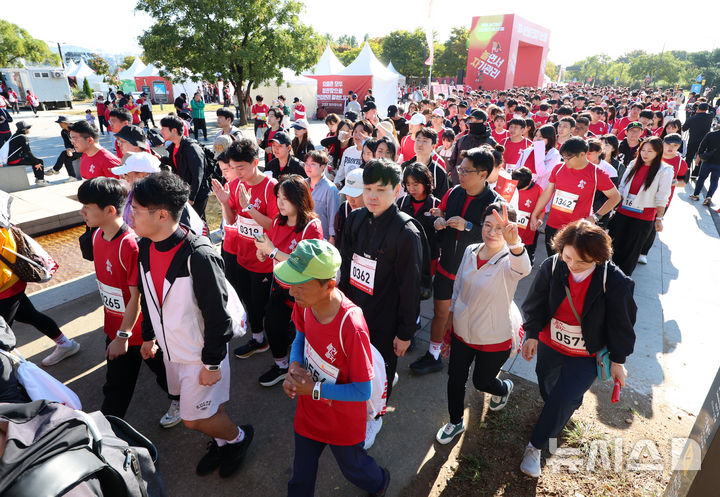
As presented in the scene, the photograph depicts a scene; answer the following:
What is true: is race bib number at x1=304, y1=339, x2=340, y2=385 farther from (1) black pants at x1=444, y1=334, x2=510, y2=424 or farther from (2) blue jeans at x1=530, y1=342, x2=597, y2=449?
(2) blue jeans at x1=530, y1=342, x2=597, y2=449

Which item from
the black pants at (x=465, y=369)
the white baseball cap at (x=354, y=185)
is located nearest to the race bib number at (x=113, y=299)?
the white baseball cap at (x=354, y=185)

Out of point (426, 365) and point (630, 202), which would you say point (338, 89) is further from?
point (426, 365)

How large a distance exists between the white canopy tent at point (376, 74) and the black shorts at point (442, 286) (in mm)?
22248

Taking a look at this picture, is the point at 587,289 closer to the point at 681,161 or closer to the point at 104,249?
the point at 104,249

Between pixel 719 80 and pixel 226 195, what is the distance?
68.0 meters

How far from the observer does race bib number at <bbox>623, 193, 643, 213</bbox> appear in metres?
5.28

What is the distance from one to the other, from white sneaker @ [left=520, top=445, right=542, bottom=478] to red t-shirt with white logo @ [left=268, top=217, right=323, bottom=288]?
A: 231 centimetres

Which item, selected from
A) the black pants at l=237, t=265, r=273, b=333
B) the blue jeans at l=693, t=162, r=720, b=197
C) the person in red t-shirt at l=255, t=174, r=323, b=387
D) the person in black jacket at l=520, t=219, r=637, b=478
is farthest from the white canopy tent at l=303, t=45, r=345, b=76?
the person in black jacket at l=520, t=219, r=637, b=478

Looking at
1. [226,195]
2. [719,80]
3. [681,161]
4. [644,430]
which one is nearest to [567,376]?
[644,430]

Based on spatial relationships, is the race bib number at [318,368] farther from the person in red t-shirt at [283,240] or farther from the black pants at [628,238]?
the black pants at [628,238]

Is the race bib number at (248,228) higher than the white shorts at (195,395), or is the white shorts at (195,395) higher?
the race bib number at (248,228)

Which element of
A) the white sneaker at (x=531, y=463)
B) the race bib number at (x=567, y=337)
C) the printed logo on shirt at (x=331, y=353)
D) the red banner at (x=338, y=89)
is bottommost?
the white sneaker at (x=531, y=463)

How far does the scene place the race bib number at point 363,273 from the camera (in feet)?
9.36

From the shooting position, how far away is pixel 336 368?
81.6 inches
